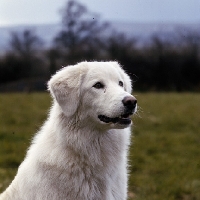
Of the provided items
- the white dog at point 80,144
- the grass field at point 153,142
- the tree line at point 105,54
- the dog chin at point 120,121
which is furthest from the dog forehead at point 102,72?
the tree line at point 105,54

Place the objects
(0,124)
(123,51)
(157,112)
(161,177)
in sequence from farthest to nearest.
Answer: (123,51) → (157,112) → (0,124) → (161,177)

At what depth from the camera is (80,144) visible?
14.3ft

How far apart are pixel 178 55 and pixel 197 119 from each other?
5025 mm

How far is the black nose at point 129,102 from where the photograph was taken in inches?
156

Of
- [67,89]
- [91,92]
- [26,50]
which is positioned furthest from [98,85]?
[26,50]

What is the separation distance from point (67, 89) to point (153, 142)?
19.4 feet

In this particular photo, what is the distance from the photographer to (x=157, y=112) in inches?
505

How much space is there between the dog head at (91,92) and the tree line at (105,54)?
6729 mm

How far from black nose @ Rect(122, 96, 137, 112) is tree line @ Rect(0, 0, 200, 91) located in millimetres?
7289

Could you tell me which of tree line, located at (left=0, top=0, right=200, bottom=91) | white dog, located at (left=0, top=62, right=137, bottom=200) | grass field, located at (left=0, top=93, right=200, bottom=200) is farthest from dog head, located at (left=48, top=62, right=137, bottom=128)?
tree line, located at (left=0, top=0, right=200, bottom=91)

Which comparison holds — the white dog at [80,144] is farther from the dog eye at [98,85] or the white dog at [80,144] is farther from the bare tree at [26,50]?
the bare tree at [26,50]

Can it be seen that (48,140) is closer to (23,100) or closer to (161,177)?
(161,177)

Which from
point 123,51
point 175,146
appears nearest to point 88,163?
point 175,146

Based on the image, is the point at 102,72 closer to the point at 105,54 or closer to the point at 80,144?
the point at 80,144
